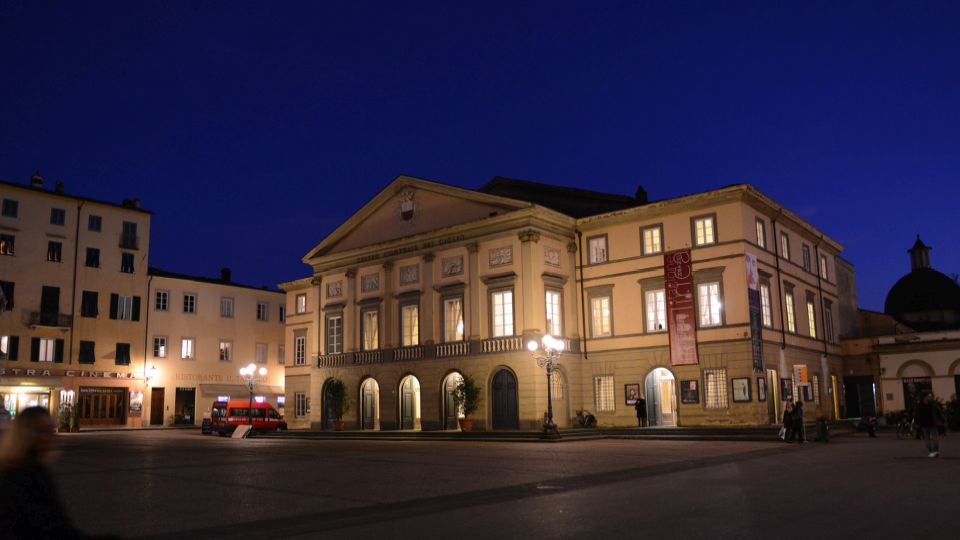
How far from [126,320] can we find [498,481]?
45852mm

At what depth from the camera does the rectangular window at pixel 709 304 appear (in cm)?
3444

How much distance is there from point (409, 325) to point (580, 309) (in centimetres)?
928

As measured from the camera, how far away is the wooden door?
55.7 meters

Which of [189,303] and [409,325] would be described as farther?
[189,303]

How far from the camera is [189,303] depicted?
58094 millimetres

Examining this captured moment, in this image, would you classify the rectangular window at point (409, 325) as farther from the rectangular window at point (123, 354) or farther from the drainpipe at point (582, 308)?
the rectangular window at point (123, 354)

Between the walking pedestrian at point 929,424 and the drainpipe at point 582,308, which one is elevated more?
the drainpipe at point 582,308

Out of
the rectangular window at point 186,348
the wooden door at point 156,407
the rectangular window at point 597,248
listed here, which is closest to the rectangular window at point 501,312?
the rectangular window at point 597,248

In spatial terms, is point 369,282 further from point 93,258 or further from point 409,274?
point 93,258

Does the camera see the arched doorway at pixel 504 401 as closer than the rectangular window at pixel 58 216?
Yes

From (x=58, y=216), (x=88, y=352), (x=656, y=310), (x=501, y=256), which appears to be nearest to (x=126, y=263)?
(x=58, y=216)

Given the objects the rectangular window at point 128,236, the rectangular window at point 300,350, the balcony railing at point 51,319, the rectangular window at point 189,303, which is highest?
the rectangular window at point 128,236

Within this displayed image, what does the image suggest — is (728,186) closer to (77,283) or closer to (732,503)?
(732,503)

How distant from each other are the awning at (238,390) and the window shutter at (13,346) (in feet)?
41.8
